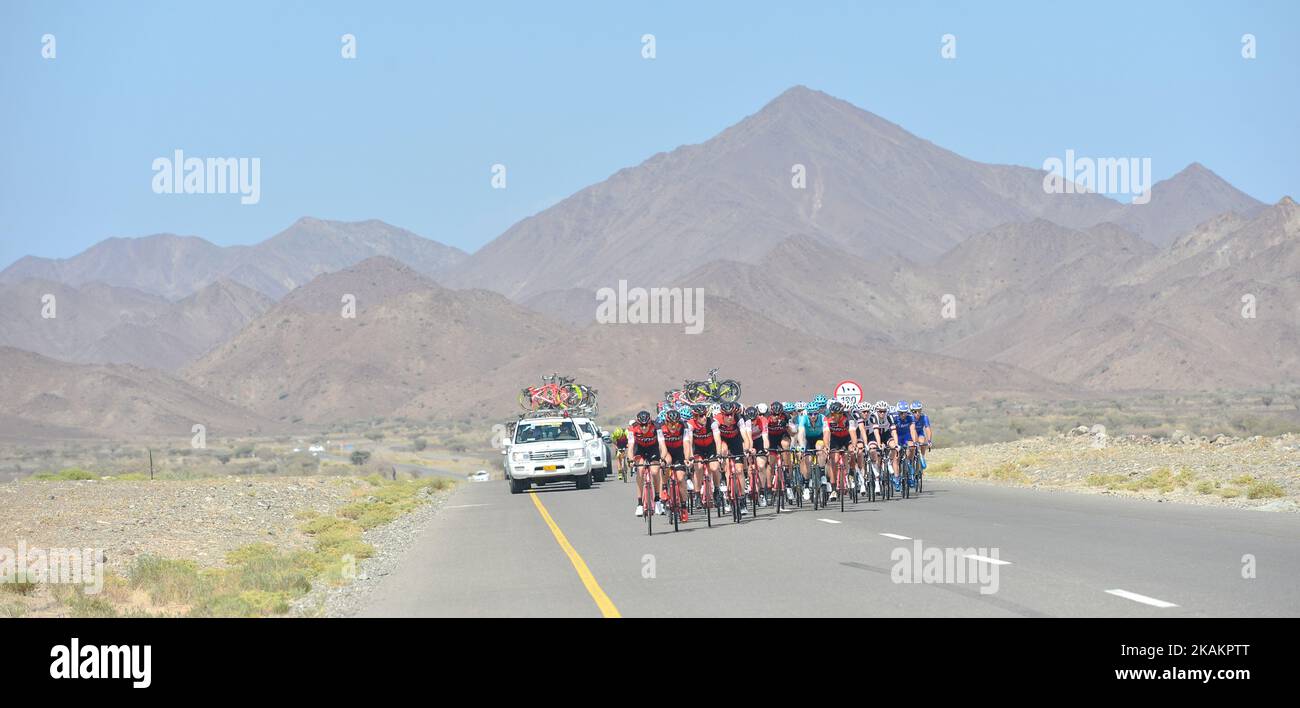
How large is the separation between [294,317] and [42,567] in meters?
169

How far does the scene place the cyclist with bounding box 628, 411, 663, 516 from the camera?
864 inches

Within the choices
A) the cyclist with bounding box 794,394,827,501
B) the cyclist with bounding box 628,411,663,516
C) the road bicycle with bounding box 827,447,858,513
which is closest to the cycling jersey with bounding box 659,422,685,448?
the cyclist with bounding box 628,411,663,516

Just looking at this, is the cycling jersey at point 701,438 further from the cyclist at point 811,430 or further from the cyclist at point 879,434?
the cyclist at point 879,434

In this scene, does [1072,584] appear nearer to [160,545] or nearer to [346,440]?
[160,545]

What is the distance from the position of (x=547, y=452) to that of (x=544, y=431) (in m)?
0.95

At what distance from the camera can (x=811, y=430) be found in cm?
2614

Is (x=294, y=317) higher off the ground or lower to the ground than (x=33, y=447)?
higher

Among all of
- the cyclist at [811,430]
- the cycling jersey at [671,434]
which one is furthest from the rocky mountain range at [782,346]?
the cycling jersey at [671,434]

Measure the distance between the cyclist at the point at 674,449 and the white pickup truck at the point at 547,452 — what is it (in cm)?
1397

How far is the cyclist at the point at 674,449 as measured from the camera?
2214 cm
